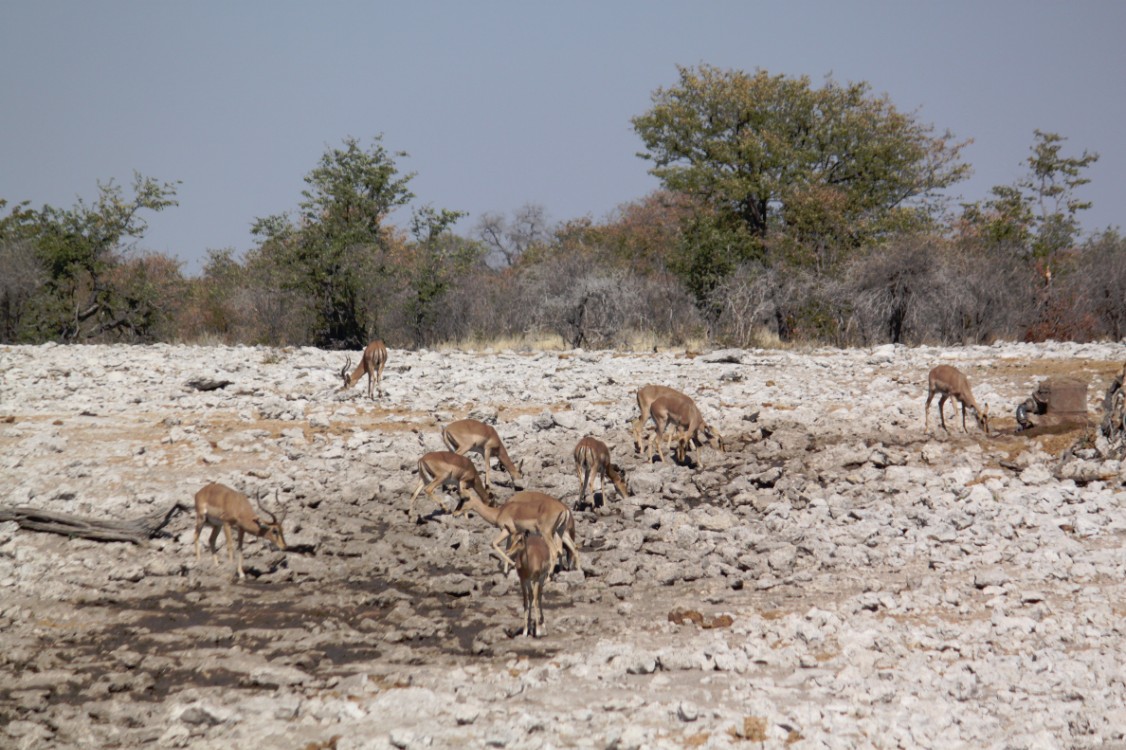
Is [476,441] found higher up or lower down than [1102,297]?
lower down

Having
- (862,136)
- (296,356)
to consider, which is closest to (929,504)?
(296,356)

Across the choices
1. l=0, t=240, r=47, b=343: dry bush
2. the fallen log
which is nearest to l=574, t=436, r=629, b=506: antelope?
the fallen log

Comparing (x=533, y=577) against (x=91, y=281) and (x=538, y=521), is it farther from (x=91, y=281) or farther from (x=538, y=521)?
(x=91, y=281)

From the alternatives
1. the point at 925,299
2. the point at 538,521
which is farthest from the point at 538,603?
the point at 925,299

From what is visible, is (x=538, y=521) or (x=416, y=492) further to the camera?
(x=416, y=492)

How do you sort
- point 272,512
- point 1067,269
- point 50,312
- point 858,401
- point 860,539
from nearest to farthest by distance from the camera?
point 860,539 → point 272,512 → point 858,401 → point 50,312 → point 1067,269

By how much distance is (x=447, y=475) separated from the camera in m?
12.1

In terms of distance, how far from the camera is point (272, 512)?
11.8 m

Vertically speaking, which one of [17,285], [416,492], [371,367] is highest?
[17,285]

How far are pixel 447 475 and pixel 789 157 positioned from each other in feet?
65.7

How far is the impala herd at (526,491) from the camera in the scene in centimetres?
991

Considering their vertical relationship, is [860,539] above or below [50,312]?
below

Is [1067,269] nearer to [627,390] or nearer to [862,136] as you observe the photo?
[862,136]

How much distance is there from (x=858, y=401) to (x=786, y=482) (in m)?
3.84
